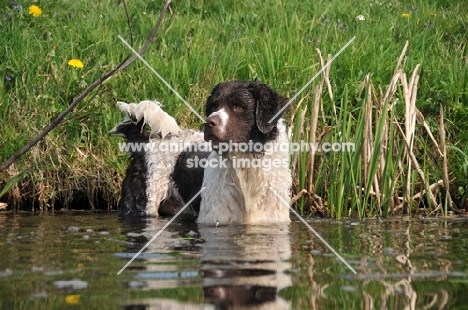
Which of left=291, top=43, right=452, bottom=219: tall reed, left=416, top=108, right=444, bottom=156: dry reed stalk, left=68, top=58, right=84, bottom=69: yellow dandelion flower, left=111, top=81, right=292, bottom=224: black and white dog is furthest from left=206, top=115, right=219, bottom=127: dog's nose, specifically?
left=68, top=58, right=84, bottom=69: yellow dandelion flower

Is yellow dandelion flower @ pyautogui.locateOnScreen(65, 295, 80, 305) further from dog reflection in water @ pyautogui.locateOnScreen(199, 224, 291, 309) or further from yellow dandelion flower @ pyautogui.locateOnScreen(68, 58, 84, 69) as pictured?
yellow dandelion flower @ pyautogui.locateOnScreen(68, 58, 84, 69)

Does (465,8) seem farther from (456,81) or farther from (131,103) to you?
(131,103)

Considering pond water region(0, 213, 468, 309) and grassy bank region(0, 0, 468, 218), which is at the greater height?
grassy bank region(0, 0, 468, 218)

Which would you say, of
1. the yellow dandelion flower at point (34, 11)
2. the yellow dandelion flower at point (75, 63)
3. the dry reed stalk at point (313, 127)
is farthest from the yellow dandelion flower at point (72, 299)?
the yellow dandelion flower at point (34, 11)

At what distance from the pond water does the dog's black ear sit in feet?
2.68

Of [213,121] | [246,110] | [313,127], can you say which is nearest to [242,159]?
[246,110]

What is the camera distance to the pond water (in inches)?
170

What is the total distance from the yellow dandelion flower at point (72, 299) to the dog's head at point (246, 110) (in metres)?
2.78

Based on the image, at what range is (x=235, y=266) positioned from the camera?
5.18m

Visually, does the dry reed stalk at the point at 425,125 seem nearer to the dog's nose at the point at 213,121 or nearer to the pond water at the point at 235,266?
the pond water at the point at 235,266

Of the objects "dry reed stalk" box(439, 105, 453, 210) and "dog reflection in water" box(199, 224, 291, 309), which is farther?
"dry reed stalk" box(439, 105, 453, 210)

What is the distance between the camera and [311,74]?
879 cm

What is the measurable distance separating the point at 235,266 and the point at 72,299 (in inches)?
46.2

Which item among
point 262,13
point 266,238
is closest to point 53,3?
point 262,13
